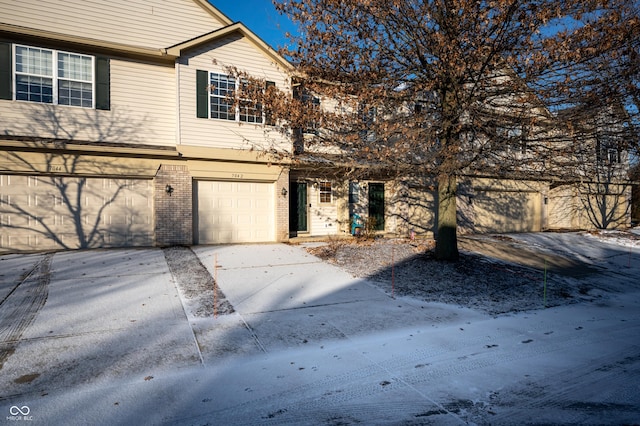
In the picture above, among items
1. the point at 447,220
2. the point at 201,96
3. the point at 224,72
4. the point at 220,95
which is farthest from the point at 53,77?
the point at 447,220

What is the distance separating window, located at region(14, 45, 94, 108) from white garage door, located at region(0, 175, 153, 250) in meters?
2.37

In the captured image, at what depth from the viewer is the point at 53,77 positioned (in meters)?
11.0

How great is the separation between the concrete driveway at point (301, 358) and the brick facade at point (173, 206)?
4.08 m

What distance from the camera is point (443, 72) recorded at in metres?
8.45

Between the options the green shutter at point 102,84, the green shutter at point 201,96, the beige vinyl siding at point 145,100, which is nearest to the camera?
the green shutter at point 102,84

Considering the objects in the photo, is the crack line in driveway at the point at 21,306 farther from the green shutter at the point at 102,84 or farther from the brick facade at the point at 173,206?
the green shutter at the point at 102,84

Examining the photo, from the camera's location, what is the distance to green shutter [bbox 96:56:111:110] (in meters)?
11.5

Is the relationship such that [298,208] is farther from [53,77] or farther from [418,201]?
[53,77]

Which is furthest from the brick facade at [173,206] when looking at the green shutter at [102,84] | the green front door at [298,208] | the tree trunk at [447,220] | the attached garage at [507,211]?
the attached garage at [507,211]

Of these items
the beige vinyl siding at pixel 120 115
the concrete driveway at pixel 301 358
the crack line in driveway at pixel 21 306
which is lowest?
the concrete driveway at pixel 301 358

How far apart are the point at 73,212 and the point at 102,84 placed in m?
4.01

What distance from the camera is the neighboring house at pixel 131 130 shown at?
10.7 metres

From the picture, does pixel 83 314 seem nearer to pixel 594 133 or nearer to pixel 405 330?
pixel 405 330

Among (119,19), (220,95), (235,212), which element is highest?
(119,19)
